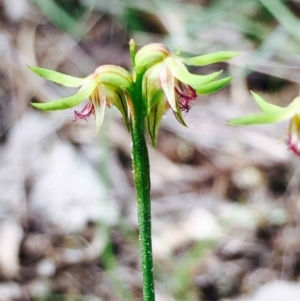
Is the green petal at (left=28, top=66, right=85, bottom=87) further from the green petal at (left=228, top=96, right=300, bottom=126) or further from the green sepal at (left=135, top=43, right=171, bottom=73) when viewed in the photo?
the green petal at (left=228, top=96, right=300, bottom=126)

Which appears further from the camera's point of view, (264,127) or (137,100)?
(264,127)

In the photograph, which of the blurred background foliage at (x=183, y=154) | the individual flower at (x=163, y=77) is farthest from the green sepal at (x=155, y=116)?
the blurred background foliage at (x=183, y=154)

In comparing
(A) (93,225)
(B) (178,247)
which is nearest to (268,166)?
(B) (178,247)

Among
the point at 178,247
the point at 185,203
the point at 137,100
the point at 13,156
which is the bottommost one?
the point at 137,100

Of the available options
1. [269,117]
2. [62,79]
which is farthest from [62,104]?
[269,117]

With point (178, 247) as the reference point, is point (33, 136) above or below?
above

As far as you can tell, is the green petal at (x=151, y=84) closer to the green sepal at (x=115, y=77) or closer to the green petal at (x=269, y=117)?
the green sepal at (x=115, y=77)

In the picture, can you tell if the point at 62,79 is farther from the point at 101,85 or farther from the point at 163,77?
the point at 163,77

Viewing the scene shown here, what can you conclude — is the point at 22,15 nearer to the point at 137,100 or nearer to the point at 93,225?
the point at 93,225
